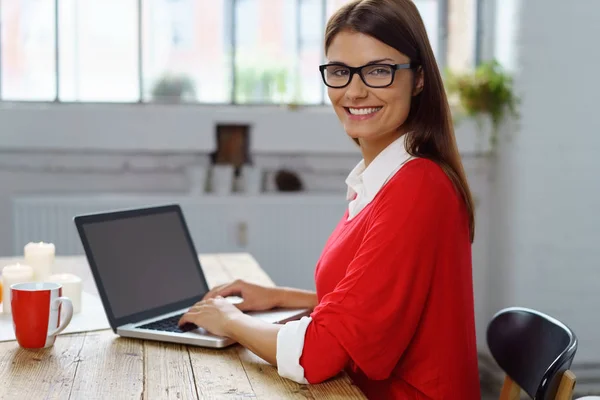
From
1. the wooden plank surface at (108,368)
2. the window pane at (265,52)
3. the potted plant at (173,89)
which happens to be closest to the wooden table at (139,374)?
the wooden plank surface at (108,368)

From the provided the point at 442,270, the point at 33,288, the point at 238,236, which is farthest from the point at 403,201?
the point at 238,236

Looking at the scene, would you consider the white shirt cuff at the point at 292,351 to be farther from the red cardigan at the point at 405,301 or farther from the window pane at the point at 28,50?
the window pane at the point at 28,50

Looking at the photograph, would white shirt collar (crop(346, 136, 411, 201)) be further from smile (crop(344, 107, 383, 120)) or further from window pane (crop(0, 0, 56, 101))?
window pane (crop(0, 0, 56, 101))

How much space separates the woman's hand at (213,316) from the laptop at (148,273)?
0.7 inches

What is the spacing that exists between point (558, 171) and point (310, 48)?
4.52ft

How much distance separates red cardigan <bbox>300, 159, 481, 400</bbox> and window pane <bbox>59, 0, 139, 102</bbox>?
261cm

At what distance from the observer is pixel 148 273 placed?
1.71 m

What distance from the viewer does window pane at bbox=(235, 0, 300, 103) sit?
13.0 ft

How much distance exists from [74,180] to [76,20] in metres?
0.78

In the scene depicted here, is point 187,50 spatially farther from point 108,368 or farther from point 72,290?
point 108,368

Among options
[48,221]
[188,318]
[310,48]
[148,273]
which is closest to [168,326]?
[188,318]

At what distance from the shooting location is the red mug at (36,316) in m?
1.44

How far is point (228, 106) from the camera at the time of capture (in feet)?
12.8

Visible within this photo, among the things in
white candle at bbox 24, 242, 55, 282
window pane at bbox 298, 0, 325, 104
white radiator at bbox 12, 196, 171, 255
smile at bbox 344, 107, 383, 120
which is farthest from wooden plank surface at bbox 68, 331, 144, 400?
window pane at bbox 298, 0, 325, 104
